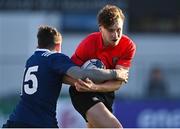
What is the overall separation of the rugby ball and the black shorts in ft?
0.89

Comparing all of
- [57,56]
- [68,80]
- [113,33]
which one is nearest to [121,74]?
[113,33]

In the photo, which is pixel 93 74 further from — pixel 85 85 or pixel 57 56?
pixel 57 56

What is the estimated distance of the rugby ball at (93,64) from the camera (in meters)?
8.98

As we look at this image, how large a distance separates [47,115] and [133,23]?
1297 cm

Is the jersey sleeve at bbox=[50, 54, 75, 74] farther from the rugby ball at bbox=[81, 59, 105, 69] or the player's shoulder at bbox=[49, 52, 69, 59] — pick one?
the rugby ball at bbox=[81, 59, 105, 69]

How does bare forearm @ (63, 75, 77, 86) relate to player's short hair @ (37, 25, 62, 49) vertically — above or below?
below

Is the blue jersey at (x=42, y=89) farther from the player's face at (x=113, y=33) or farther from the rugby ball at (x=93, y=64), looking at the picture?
the player's face at (x=113, y=33)

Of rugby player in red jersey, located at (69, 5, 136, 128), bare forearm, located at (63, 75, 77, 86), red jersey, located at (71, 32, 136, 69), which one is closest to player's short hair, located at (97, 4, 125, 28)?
rugby player in red jersey, located at (69, 5, 136, 128)

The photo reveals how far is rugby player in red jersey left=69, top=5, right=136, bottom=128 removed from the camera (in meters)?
8.95

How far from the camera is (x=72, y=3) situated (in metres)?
21.0

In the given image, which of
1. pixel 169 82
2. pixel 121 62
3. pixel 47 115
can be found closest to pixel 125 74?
pixel 121 62

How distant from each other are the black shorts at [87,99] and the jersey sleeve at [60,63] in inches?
18.2

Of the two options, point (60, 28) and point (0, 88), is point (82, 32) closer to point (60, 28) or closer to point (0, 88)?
point (60, 28)

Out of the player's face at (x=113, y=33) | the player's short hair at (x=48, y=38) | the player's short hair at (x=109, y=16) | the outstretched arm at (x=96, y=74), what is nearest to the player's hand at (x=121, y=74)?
the outstretched arm at (x=96, y=74)
